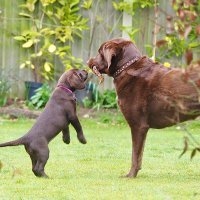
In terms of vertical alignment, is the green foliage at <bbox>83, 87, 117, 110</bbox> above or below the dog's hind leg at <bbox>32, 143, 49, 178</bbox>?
below

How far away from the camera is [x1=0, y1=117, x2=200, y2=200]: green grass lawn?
6.07m

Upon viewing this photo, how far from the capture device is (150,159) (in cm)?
867

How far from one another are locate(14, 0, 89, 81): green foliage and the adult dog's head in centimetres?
686

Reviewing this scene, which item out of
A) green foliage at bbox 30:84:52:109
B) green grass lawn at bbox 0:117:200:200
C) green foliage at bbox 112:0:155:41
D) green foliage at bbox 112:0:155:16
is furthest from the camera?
green foliage at bbox 112:0:155:16

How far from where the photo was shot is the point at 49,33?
14438mm

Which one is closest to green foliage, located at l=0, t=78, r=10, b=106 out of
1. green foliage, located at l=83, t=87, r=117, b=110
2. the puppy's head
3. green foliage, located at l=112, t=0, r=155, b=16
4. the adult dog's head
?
green foliage, located at l=83, t=87, r=117, b=110

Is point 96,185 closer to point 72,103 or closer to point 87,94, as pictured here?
point 72,103

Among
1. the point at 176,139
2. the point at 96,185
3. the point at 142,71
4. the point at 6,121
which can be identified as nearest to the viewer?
the point at 96,185

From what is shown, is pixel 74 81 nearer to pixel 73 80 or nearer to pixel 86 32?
pixel 73 80

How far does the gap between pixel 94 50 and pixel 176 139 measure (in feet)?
13.9

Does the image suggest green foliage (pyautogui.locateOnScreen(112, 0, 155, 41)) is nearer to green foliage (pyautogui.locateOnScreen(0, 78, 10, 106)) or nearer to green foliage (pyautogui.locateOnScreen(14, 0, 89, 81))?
green foliage (pyautogui.locateOnScreen(14, 0, 89, 81))

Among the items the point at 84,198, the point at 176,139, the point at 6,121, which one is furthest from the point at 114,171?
the point at 6,121

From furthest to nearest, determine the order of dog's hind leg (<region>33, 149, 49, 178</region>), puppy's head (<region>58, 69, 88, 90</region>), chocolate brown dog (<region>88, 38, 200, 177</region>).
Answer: puppy's head (<region>58, 69, 88, 90</region>) → chocolate brown dog (<region>88, 38, 200, 177</region>) → dog's hind leg (<region>33, 149, 49, 178</region>)

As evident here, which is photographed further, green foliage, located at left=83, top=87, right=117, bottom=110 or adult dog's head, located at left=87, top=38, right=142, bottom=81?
green foliage, located at left=83, top=87, right=117, bottom=110
